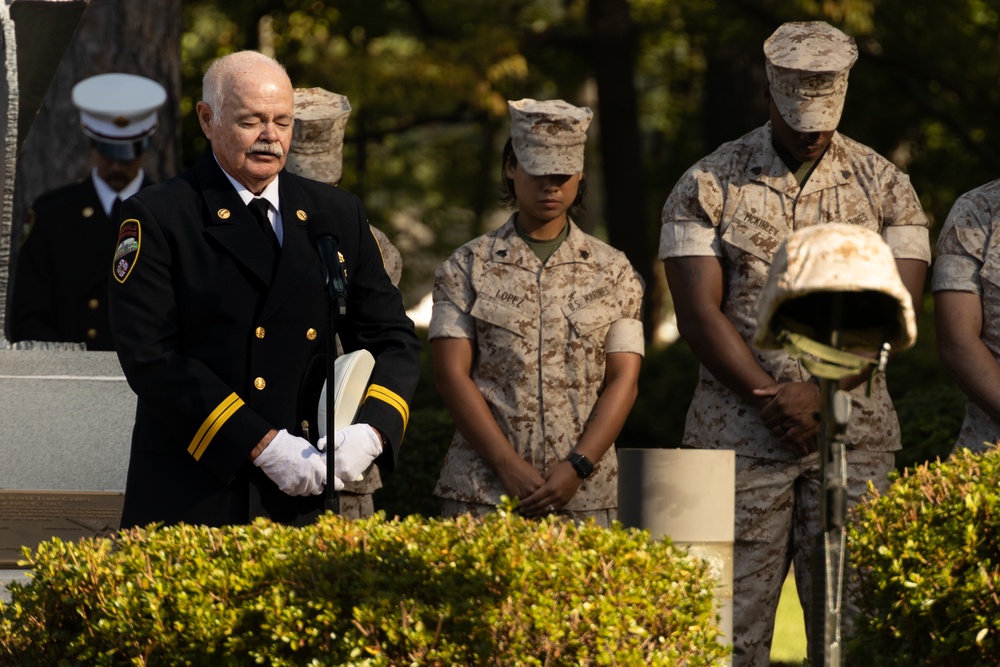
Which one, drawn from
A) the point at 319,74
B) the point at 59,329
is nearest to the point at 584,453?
the point at 59,329

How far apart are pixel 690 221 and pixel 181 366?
2.11 m

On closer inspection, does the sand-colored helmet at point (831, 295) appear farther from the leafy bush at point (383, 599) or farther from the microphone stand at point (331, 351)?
the microphone stand at point (331, 351)

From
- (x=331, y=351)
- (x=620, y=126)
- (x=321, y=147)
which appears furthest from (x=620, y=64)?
(x=331, y=351)

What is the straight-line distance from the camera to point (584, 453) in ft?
18.3

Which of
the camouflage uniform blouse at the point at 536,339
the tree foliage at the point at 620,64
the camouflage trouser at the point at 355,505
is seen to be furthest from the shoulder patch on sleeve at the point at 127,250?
the tree foliage at the point at 620,64

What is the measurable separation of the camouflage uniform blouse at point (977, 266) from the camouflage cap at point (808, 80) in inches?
24.0

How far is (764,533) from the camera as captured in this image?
18.3ft

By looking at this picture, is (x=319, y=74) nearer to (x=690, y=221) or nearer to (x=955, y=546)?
(x=690, y=221)

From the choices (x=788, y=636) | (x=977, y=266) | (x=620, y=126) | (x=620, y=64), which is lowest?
(x=788, y=636)

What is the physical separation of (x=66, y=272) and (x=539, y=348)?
117 inches

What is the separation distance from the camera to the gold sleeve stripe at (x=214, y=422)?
4.33 meters

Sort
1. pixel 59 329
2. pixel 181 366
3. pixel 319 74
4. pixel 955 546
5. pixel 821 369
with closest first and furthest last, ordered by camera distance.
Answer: pixel 821 369, pixel 955 546, pixel 181 366, pixel 59 329, pixel 319 74

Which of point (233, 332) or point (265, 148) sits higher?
point (265, 148)

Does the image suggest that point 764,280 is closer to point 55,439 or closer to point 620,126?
point 55,439
